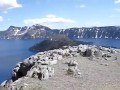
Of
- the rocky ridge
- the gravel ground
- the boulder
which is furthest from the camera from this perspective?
the boulder

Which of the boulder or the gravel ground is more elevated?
the boulder

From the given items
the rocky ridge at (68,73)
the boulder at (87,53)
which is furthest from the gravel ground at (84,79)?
the boulder at (87,53)

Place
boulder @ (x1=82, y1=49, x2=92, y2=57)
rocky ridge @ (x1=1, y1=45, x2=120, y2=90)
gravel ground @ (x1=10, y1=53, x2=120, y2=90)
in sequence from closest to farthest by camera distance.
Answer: gravel ground @ (x1=10, y1=53, x2=120, y2=90) < rocky ridge @ (x1=1, y1=45, x2=120, y2=90) < boulder @ (x1=82, y1=49, x2=92, y2=57)

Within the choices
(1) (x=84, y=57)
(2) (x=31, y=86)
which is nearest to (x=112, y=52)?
(1) (x=84, y=57)

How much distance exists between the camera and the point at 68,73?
93.2ft

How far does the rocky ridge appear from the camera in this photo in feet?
78.9

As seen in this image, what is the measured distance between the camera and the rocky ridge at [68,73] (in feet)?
78.9

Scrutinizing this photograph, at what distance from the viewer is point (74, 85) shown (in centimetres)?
2453

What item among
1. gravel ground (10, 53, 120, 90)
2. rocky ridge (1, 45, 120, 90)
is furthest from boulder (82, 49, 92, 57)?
gravel ground (10, 53, 120, 90)

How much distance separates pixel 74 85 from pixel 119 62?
1307 centimetres

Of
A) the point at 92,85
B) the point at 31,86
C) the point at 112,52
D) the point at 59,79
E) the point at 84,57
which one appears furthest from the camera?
the point at 112,52

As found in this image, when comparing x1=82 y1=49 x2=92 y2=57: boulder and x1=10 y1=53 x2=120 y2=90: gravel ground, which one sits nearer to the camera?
x1=10 y1=53 x2=120 y2=90: gravel ground

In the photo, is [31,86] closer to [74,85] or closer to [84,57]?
[74,85]

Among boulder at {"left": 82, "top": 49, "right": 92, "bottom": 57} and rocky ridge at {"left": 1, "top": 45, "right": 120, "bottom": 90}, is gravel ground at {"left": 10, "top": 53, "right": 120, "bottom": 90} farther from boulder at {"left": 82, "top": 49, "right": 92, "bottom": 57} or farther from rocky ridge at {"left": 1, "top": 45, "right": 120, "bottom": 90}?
boulder at {"left": 82, "top": 49, "right": 92, "bottom": 57}
